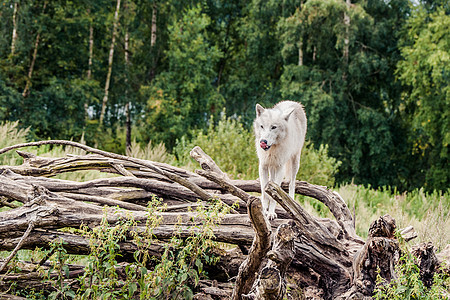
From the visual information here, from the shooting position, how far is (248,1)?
28156 millimetres

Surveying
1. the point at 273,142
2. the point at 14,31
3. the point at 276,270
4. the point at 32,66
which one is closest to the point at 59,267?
the point at 276,270

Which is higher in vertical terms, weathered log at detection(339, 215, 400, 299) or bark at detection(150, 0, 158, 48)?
bark at detection(150, 0, 158, 48)

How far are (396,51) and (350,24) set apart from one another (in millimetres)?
4787

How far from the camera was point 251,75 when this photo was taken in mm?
27422

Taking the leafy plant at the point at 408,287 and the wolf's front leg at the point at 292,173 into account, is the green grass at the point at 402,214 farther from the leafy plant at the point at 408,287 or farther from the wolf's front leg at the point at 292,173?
the leafy plant at the point at 408,287

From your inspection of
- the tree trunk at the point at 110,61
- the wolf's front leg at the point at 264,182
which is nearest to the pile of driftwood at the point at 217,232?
the wolf's front leg at the point at 264,182

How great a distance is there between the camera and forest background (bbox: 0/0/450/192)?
19.4 m

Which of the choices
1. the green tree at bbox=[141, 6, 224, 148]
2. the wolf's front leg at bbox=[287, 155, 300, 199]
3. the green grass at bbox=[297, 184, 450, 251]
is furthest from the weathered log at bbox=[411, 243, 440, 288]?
the green tree at bbox=[141, 6, 224, 148]

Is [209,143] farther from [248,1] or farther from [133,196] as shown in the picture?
[248,1]

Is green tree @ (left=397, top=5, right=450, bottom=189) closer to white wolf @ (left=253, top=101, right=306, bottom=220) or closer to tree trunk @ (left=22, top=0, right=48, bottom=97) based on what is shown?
white wolf @ (left=253, top=101, right=306, bottom=220)

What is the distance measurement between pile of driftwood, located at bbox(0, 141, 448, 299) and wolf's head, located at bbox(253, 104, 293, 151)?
64 cm

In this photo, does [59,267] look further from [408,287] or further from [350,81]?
[350,81]

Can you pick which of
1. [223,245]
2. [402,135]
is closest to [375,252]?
[223,245]

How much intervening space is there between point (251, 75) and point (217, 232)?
78.6 ft
